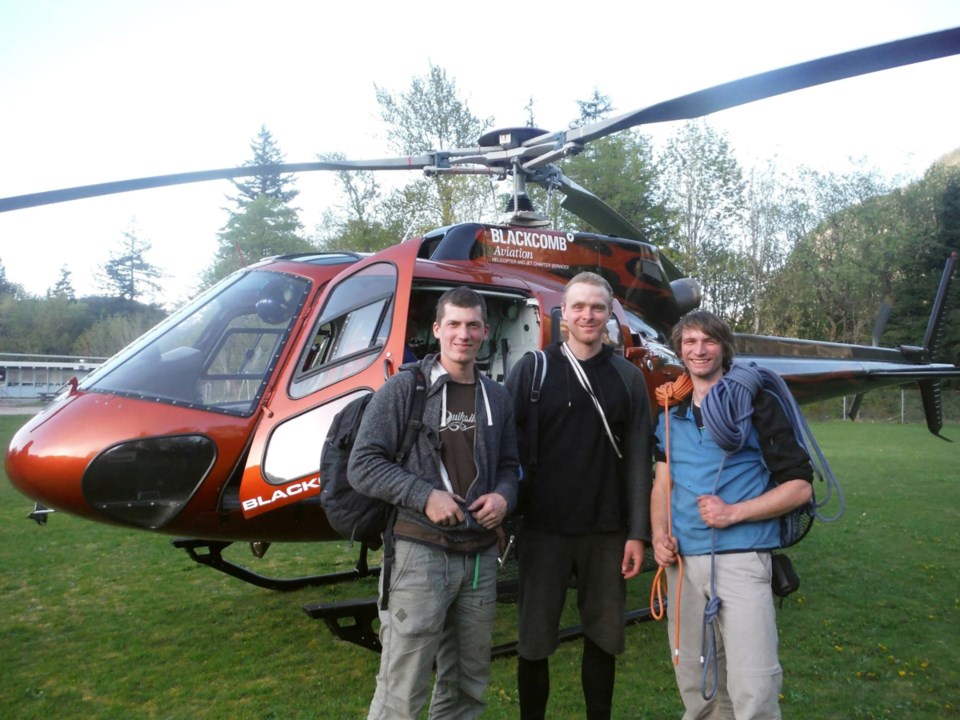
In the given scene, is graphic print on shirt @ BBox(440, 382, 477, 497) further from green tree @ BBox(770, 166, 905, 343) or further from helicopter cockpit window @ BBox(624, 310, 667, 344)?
green tree @ BBox(770, 166, 905, 343)

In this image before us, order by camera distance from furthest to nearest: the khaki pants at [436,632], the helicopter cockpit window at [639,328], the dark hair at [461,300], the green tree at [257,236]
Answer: the green tree at [257,236], the helicopter cockpit window at [639,328], the dark hair at [461,300], the khaki pants at [436,632]

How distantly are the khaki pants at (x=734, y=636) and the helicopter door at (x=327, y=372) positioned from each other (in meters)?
1.80

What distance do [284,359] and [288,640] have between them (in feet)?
6.68

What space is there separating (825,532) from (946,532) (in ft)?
4.80

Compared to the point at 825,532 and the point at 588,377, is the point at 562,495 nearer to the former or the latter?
the point at 588,377

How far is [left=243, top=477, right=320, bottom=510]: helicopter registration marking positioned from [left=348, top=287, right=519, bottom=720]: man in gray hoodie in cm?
119

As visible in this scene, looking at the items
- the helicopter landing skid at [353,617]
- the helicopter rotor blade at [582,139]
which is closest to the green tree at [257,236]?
the helicopter rotor blade at [582,139]

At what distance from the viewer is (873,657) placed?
15.4 feet

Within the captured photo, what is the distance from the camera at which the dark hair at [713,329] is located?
2.63 m

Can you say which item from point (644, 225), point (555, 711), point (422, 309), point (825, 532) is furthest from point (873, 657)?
point (644, 225)

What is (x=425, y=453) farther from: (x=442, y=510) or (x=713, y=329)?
(x=713, y=329)

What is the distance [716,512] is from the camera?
249 cm

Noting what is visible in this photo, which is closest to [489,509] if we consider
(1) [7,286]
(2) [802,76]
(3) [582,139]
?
(2) [802,76]

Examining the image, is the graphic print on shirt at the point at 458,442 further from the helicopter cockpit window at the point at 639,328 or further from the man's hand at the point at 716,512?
the helicopter cockpit window at the point at 639,328
